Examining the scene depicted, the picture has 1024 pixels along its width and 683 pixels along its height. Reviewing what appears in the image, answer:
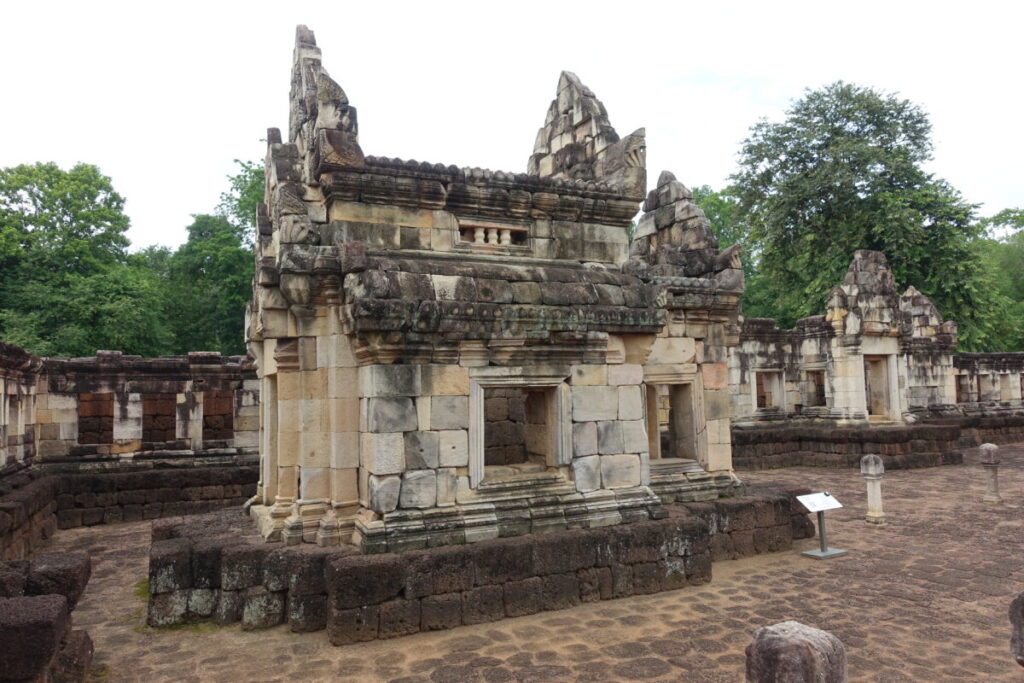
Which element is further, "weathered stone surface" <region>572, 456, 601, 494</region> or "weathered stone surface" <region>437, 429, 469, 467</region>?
"weathered stone surface" <region>572, 456, 601, 494</region>

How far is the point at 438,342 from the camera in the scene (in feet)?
21.5

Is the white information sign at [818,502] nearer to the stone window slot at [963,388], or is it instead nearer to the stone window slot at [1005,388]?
the stone window slot at [963,388]

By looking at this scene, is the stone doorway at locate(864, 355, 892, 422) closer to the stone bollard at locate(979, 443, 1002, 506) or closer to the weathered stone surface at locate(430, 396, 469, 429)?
the stone bollard at locate(979, 443, 1002, 506)

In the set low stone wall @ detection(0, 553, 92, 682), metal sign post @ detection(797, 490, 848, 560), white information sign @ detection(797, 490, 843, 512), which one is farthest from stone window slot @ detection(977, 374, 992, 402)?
low stone wall @ detection(0, 553, 92, 682)

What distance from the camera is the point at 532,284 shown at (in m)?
7.07

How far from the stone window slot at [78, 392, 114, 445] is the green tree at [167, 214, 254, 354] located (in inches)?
487

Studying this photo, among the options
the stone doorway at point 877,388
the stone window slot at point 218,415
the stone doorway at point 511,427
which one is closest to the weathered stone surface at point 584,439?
the stone doorway at point 511,427

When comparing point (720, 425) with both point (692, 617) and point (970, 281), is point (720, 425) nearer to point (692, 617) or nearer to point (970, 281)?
point (692, 617)

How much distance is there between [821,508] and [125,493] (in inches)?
472

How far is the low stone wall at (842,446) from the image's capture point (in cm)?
A: 1695

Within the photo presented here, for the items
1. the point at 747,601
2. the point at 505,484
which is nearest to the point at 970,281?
the point at 747,601

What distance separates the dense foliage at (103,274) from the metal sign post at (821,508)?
20720mm

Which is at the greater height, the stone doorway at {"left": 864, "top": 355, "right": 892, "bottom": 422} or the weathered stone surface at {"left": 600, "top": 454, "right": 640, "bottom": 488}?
the stone doorway at {"left": 864, "top": 355, "right": 892, "bottom": 422}

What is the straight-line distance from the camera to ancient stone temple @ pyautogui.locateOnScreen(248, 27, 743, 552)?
6.43 m
